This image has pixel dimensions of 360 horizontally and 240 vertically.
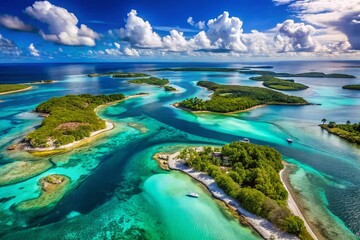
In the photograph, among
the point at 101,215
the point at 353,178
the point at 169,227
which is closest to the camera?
the point at 169,227

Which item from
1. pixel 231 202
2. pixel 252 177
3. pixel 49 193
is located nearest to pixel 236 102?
pixel 252 177

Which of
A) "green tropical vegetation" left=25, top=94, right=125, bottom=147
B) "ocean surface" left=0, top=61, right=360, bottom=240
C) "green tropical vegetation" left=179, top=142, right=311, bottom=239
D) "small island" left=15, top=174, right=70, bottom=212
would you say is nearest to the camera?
"green tropical vegetation" left=179, top=142, right=311, bottom=239

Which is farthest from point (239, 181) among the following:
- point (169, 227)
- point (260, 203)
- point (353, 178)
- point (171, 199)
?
point (353, 178)

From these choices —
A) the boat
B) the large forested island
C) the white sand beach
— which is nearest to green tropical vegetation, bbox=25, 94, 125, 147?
the white sand beach

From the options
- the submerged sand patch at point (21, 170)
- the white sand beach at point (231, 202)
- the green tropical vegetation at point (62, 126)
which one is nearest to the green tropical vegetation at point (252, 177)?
the white sand beach at point (231, 202)

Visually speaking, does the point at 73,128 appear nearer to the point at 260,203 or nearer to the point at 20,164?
the point at 20,164

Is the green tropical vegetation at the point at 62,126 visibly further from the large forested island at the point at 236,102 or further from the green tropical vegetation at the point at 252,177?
the large forested island at the point at 236,102

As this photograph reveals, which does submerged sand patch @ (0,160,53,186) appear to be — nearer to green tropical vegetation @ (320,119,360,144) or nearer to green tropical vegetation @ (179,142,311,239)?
green tropical vegetation @ (179,142,311,239)
